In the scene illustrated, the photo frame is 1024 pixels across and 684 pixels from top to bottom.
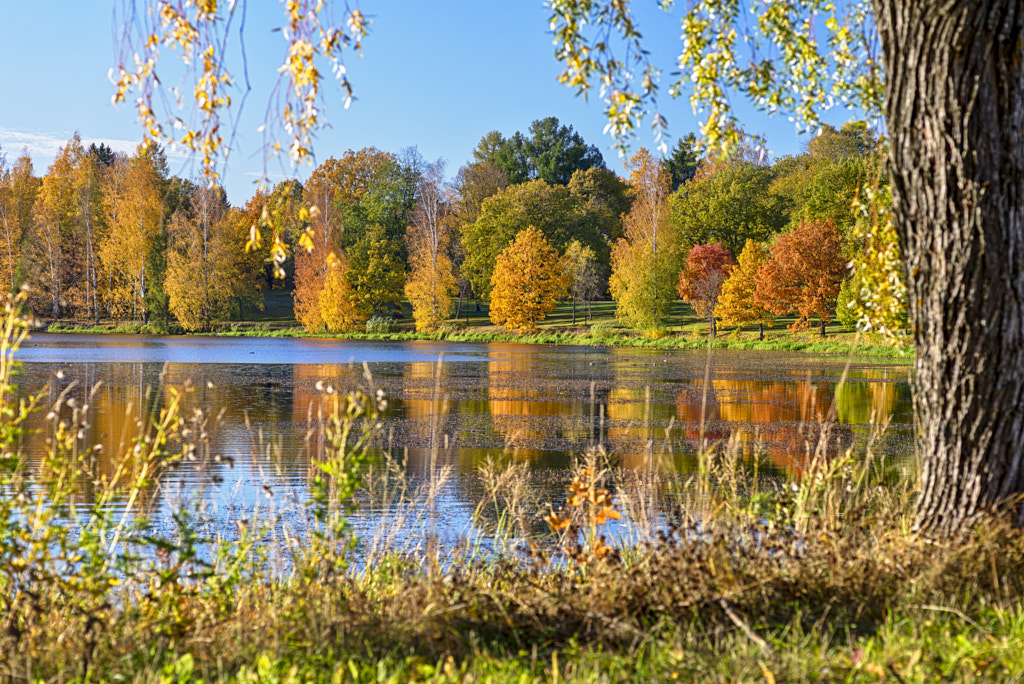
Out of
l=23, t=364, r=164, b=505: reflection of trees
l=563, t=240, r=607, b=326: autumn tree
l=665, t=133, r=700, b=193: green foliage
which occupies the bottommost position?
l=23, t=364, r=164, b=505: reflection of trees

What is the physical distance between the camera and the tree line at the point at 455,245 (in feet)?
155

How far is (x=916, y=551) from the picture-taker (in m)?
4.02

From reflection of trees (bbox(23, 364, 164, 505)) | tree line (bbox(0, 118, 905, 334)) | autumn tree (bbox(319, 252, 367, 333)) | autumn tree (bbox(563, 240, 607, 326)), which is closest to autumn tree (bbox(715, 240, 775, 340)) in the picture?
tree line (bbox(0, 118, 905, 334))

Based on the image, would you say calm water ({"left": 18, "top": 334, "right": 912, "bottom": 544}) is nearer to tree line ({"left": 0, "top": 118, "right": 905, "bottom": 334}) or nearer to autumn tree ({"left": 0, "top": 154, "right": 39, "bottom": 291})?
tree line ({"left": 0, "top": 118, "right": 905, "bottom": 334})

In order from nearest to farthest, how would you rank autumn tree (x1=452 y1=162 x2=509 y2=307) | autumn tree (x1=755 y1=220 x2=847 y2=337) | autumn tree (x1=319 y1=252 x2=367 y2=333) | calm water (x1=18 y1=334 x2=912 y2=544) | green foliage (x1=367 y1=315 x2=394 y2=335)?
calm water (x1=18 y1=334 x2=912 y2=544) → autumn tree (x1=755 y1=220 x2=847 y2=337) → green foliage (x1=367 y1=315 x2=394 y2=335) → autumn tree (x1=319 y1=252 x2=367 y2=333) → autumn tree (x1=452 y1=162 x2=509 y2=307)

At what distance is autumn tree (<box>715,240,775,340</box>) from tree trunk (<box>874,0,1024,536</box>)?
138 ft

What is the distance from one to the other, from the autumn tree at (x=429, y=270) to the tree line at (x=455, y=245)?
13 centimetres

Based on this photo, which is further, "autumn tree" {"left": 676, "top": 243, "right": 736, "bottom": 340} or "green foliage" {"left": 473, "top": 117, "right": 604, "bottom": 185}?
"green foliage" {"left": 473, "top": 117, "right": 604, "bottom": 185}

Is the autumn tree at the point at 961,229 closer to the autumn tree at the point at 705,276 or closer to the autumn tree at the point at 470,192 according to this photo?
the autumn tree at the point at 705,276

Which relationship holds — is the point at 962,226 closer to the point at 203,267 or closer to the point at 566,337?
the point at 566,337

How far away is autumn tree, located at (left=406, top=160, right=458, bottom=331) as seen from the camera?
54.1 m

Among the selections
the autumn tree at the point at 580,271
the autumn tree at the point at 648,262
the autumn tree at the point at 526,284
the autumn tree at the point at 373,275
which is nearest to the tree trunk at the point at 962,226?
the autumn tree at the point at 648,262

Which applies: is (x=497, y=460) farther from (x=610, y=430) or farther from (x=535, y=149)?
(x=535, y=149)

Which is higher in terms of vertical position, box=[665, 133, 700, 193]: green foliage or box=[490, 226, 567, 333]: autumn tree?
box=[665, 133, 700, 193]: green foliage
